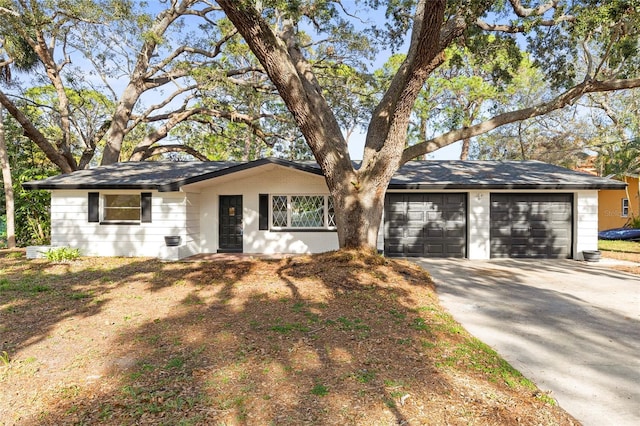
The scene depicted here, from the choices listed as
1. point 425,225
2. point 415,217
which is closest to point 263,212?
point 415,217

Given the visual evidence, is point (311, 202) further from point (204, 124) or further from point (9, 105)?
point (9, 105)

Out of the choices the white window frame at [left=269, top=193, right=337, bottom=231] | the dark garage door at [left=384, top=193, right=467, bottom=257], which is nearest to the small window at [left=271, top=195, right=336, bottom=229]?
the white window frame at [left=269, top=193, right=337, bottom=231]

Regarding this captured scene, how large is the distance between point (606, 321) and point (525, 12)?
7.00m

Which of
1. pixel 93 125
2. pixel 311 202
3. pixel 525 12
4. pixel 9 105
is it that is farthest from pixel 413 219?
pixel 93 125

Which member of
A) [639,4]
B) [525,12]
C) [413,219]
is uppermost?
[525,12]

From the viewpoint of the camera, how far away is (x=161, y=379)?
3154 millimetres

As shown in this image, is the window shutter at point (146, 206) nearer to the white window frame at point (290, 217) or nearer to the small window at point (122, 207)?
the small window at point (122, 207)

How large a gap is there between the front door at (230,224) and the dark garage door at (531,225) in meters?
8.15

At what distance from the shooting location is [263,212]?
11.0 m

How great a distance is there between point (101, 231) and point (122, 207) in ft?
3.16

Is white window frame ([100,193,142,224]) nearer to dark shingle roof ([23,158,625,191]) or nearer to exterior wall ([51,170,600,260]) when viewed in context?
exterior wall ([51,170,600,260])

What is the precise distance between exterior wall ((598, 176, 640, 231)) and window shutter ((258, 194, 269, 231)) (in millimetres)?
20488

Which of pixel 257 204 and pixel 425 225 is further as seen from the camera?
pixel 257 204

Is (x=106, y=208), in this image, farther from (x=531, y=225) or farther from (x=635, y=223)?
(x=635, y=223)
